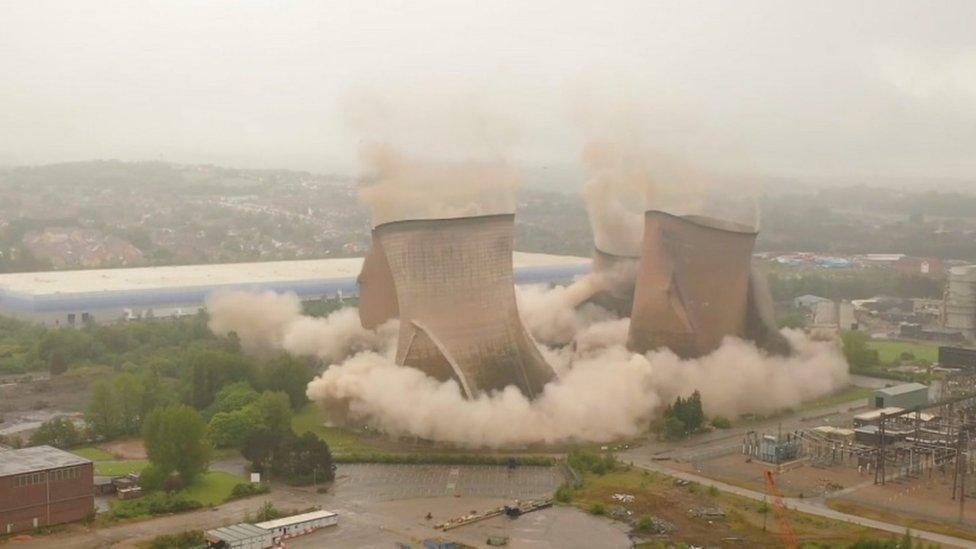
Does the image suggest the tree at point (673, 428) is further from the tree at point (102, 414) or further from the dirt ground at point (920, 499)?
the tree at point (102, 414)

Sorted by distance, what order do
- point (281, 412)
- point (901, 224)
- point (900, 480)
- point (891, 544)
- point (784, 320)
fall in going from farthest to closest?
1. point (901, 224)
2. point (784, 320)
3. point (281, 412)
4. point (900, 480)
5. point (891, 544)

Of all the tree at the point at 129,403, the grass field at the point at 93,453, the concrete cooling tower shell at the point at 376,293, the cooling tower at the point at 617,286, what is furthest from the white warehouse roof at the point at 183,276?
the grass field at the point at 93,453

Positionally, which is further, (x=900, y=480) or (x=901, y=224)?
(x=901, y=224)

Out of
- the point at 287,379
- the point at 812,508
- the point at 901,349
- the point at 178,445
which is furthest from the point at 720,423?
the point at 901,349

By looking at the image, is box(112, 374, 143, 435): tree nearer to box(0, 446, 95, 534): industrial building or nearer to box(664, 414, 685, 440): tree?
box(0, 446, 95, 534): industrial building

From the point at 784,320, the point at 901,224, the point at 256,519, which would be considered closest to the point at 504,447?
the point at 256,519

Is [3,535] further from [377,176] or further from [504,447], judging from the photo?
[377,176]

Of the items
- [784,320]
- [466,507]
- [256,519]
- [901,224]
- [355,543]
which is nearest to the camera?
[355,543]
